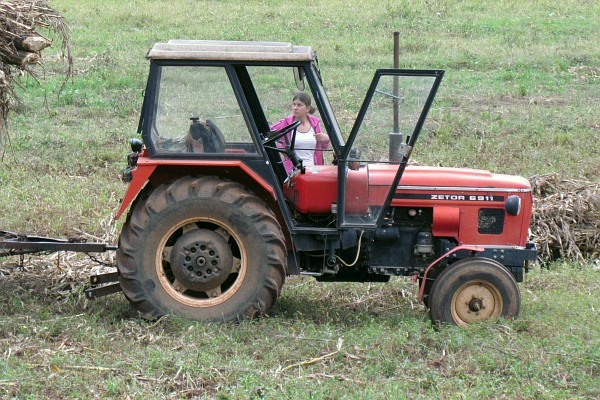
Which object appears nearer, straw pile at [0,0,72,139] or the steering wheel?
the steering wheel

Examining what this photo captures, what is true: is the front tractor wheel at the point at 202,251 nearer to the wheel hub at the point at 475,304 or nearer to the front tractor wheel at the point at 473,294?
the front tractor wheel at the point at 473,294

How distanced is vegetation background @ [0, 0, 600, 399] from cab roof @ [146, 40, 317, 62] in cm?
187

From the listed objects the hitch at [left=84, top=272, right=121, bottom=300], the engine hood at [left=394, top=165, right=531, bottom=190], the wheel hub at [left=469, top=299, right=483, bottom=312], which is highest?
the engine hood at [left=394, top=165, right=531, bottom=190]

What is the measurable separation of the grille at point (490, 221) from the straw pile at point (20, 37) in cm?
349

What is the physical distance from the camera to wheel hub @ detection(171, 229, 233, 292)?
729cm

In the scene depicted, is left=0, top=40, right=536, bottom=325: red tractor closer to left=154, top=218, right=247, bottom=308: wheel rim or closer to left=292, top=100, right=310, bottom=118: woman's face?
left=154, top=218, right=247, bottom=308: wheel rim

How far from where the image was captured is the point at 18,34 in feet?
24.7

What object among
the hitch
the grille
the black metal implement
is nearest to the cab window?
the black metal implement

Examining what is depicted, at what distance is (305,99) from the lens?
7727 mm

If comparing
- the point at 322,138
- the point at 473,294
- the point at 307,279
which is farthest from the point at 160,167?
the point at 473,294

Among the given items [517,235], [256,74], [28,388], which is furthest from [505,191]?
[28,388]

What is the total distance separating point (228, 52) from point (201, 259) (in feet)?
4.87

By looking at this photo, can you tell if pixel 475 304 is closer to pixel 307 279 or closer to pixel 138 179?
pixel 307 279

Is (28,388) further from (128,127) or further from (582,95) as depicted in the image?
(582,95)
